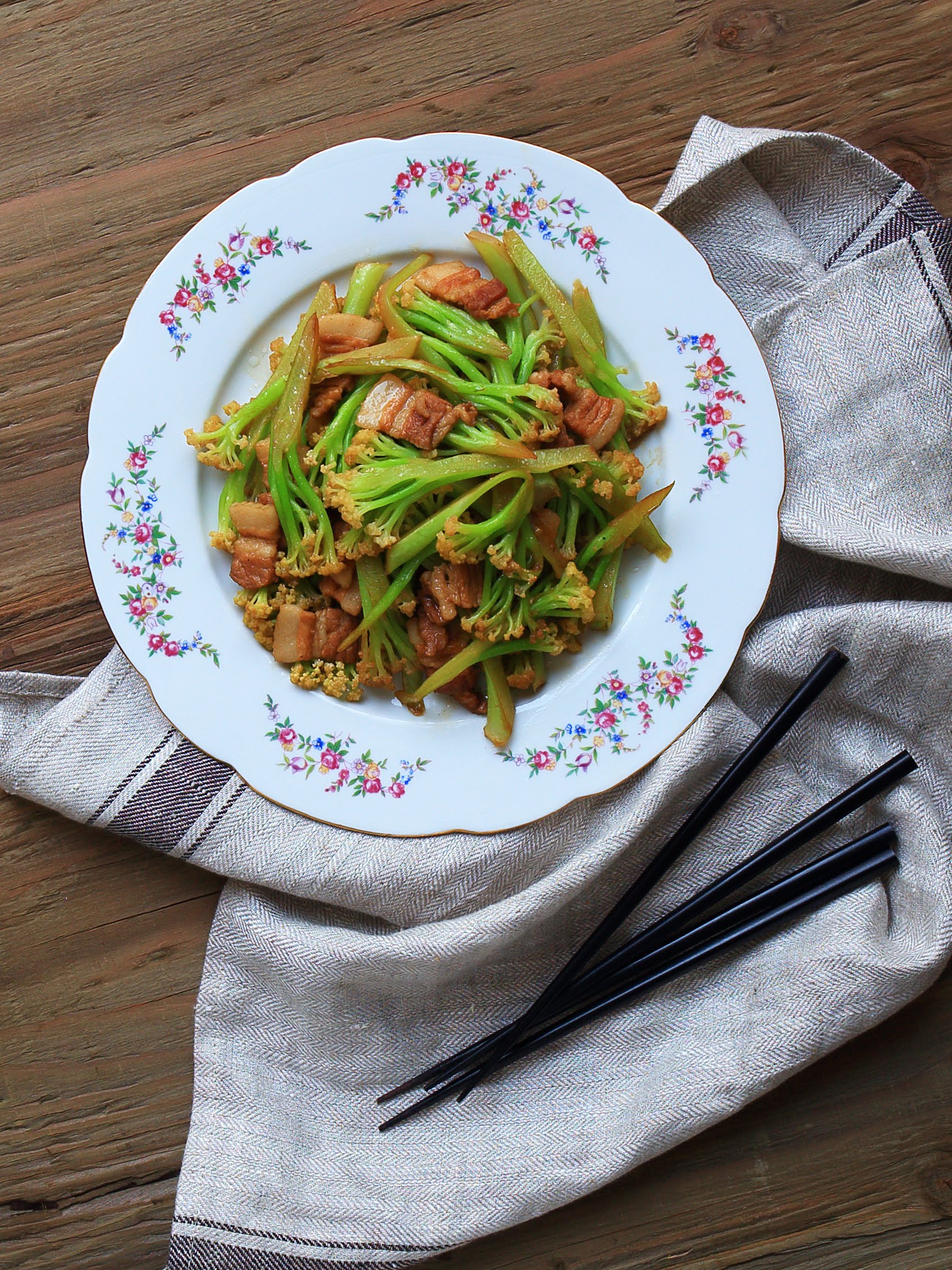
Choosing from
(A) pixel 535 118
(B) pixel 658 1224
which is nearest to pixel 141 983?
(B) pixel 658 1224

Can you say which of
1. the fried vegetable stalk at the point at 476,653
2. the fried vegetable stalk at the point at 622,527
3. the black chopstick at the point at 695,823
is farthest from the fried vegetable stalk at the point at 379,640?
the black chopstick at the point at 695,823

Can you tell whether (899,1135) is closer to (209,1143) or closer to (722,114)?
(209,1143)

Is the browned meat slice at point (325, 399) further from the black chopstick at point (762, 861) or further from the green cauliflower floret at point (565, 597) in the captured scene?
the black chopstick at point (762, 861)

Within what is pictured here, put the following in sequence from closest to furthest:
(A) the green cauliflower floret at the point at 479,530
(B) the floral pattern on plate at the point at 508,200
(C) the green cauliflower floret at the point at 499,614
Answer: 1. (A) the green cauliflower floret at the point at 479,530
2. (C) the green cauliflower floret at the point at 499,614
3. (B) the floral pattern on plate at the point at 508,200

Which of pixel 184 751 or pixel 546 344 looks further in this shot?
pixel 184 751

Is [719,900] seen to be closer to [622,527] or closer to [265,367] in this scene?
[622,527]

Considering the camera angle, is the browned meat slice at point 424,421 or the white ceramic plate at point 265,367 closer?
the browned meat slice at point 424,421

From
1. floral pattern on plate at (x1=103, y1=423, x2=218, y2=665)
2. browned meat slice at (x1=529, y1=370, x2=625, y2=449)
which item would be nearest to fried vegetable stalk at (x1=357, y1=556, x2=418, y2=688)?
floral pattern on plate at (x1=103, y1=423, x2=218, y2=665)
